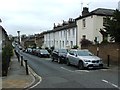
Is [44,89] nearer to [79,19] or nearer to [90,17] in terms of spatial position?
[90,17]

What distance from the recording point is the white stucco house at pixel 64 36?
52312 millimetres

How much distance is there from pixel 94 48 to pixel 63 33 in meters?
26.6

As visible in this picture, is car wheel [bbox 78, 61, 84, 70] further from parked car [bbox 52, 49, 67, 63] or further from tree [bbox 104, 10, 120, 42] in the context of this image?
parked car [bbox 52, 49, 67, 63]

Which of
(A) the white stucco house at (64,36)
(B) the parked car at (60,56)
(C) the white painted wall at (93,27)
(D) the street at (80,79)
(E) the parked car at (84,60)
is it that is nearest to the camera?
(D) the street at (80,79)

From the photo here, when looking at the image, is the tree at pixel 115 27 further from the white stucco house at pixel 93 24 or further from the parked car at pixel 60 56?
the white stucco house at pixel 93 24

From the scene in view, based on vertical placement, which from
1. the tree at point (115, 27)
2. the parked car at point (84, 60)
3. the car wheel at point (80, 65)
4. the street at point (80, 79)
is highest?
the tree at point (115, 27)

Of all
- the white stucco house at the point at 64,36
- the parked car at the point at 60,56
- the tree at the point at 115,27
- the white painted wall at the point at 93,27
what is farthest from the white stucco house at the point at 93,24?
the tree at the point at 115,27

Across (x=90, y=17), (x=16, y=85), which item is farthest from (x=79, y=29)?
(x=16, y=85)

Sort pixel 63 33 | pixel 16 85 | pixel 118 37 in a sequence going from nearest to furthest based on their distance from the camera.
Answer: pixel 16 85
pixel 118 37
pixel 63 33

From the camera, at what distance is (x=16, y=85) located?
44.8 feet

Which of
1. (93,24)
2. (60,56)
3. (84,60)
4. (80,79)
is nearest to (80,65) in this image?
(84,60)

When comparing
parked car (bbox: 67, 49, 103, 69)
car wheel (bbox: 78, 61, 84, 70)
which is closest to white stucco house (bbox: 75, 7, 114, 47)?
parked car (bbox: 67, 49, 103, 69)

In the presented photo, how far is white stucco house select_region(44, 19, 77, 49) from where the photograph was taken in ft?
172

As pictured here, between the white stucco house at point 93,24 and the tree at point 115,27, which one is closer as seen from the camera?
the tree at point 115,27
